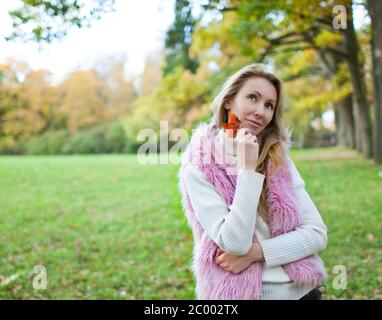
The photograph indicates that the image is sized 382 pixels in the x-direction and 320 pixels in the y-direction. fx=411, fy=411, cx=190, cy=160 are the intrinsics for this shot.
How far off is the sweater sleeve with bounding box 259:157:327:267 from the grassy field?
8.14 ft

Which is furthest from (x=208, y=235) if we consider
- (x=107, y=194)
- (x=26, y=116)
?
(x=26, y=116)

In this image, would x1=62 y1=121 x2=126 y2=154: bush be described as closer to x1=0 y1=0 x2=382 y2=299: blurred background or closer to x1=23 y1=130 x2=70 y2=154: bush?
x1=23 y1=130 x2=70 y2=154: bush

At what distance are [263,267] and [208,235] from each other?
0.77 ft

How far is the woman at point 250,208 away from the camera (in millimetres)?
1441

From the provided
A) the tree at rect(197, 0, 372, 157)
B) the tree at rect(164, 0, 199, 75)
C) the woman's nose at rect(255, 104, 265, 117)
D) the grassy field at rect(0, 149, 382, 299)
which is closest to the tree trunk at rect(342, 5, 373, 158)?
the tree at rect(197, 0, 372, 157)

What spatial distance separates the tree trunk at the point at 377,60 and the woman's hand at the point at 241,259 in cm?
459

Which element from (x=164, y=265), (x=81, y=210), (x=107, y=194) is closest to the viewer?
(x=164, y=265)

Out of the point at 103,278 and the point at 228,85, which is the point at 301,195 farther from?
the point at 103,278

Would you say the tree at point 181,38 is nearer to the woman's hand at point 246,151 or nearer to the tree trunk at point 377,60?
the tree trunk at point 377,60

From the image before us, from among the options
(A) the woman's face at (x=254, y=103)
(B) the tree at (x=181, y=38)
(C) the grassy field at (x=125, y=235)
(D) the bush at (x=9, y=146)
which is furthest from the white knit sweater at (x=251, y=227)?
(D) the bush at (x=9, y=146)

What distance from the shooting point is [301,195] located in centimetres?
163

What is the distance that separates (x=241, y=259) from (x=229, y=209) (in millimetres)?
181

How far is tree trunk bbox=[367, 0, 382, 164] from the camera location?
5.44 meters

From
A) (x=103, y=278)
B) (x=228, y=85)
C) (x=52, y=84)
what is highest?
(x=52, y=84)
